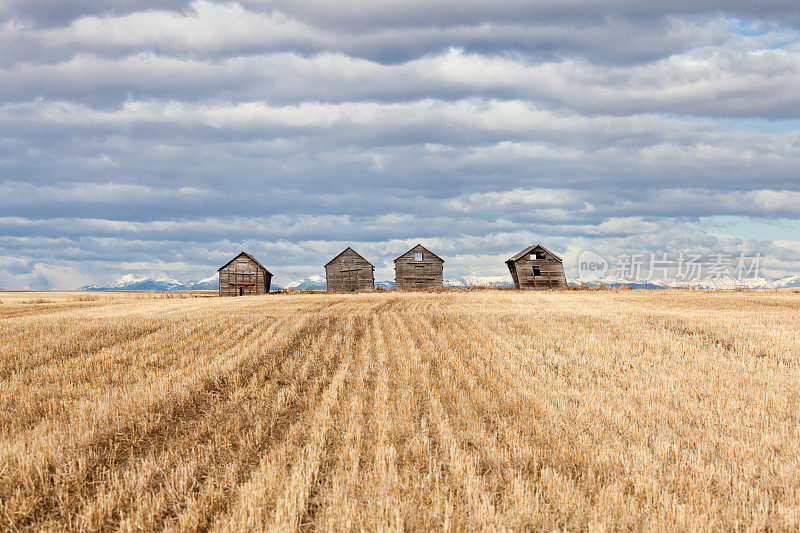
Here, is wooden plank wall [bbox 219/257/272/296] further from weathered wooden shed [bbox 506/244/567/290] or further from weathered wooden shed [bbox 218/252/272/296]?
weathered wooden shed [bbox 506/244/567/290]

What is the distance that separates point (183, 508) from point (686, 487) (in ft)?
20.5

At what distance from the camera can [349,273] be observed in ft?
240

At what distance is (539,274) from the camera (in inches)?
2707

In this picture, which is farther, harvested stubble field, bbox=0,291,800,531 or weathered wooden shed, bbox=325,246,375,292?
weathered wooden shed, bbox=325,246,375,292

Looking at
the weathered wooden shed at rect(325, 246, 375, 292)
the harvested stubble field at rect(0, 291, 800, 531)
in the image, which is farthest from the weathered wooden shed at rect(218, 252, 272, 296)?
the harvested stubble field at rect(0, 291, 800, 531)

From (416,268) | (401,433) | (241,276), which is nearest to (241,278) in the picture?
(241,276)

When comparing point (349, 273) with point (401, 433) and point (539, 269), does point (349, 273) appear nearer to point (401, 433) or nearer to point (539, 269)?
point (539, 269)

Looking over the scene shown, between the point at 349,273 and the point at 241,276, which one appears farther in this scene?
the point at 349,273

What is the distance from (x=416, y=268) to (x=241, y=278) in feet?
70.8

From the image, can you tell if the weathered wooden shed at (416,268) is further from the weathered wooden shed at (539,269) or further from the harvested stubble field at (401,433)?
the harvested stubble field at (401,433)

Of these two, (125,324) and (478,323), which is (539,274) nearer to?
(478,323)

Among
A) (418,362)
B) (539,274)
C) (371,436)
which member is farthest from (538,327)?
(539,274)

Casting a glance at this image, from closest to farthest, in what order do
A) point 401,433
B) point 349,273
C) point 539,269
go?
point 401,433 → point 539,269 → point 349,273

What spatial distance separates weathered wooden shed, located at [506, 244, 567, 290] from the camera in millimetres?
68312
